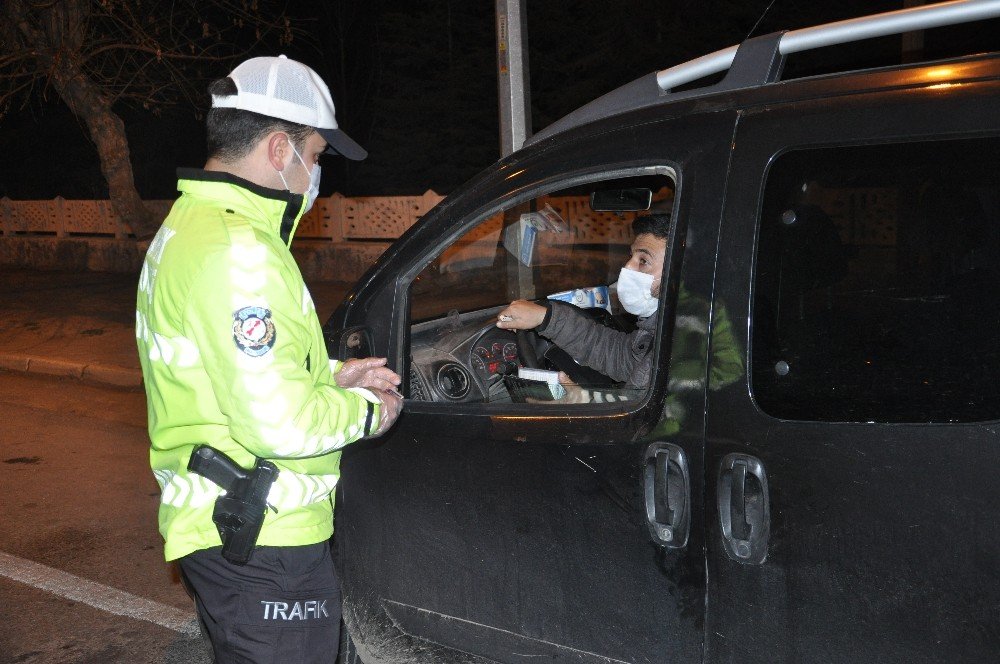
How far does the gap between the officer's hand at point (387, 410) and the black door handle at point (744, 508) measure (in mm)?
713

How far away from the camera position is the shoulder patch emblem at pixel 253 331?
187 centimetres

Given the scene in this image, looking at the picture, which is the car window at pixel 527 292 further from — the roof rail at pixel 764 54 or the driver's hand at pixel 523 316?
the roof rail at pixel 764 54

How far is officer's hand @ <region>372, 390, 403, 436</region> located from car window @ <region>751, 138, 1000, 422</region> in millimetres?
780

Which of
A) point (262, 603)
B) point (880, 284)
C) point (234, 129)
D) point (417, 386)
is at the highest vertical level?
point (234, 129)

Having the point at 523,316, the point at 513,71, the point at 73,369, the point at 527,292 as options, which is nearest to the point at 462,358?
the point at 523,316

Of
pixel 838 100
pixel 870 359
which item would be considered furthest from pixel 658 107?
pixel 870 359

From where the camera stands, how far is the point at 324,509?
218 centimetres

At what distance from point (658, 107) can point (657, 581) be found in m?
1.06

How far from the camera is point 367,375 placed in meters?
2.34

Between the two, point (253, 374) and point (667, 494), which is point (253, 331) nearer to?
point (253, 374)

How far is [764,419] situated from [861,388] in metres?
0.19

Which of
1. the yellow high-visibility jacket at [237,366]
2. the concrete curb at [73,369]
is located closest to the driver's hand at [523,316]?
the yellow high-visibility jacket at [237,366]

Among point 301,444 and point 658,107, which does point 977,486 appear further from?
point 301,444

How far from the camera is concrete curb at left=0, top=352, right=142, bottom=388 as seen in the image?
9047 millimetres
